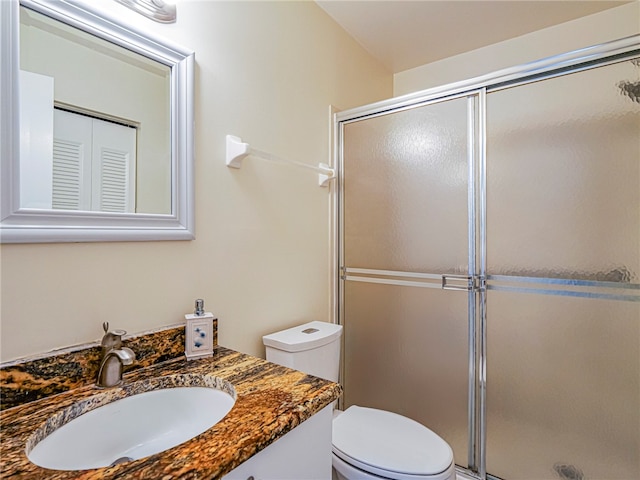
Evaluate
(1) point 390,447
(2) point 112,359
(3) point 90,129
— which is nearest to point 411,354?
(1) point 390,447

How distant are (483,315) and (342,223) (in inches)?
33.2

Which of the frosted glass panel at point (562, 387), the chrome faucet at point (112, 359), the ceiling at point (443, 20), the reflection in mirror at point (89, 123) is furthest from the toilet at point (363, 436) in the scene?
the ceiling at point (443, 20)

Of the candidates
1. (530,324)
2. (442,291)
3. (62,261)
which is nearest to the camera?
(62,261)

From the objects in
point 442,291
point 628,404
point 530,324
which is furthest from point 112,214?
point 628,404

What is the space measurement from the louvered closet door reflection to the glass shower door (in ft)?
0.48

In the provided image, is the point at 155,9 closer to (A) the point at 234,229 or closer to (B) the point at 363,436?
(A) the point at 234,229

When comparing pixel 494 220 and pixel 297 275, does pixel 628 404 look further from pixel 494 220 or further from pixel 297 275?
Answer: pixel 297 275

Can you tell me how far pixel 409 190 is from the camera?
5.52 feet

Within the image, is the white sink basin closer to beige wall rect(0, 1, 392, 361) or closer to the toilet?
beige wall rect(0, 1, 392, 361)

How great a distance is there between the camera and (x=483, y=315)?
1492 millimetres

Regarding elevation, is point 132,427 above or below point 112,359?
below

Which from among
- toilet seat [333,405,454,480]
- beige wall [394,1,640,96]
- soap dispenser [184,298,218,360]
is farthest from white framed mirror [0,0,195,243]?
beige wall [394,1,640,96]

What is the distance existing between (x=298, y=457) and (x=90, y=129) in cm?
100

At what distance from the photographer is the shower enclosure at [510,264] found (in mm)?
1244
